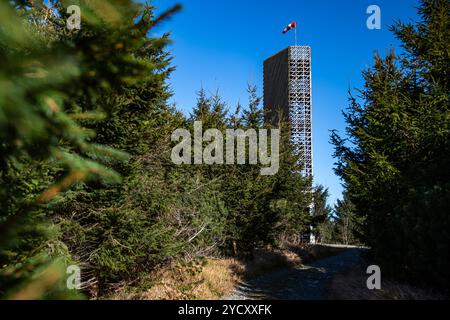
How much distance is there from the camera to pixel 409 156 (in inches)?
A: 463

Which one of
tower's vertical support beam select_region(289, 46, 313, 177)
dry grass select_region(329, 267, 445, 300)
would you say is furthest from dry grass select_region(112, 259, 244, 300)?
tower's vertical support beam select_region(289, 46, 313, 177)

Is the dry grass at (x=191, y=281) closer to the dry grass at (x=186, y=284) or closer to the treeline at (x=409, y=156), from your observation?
the dry grass at (x=186, y=284)

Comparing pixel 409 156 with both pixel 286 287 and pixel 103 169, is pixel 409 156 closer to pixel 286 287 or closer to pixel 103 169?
pixel 286 287

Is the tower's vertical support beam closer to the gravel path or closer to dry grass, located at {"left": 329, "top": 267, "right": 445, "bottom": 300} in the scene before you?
the gravel path

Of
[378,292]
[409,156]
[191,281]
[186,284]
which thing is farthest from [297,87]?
[378,292]

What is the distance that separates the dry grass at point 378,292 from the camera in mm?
7579

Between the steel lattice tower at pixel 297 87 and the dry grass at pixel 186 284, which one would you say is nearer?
the dry grass at pixel 186 284

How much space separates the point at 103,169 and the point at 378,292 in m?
8.94

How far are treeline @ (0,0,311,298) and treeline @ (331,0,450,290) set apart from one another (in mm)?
6444

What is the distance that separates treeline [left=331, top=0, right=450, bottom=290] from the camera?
7.75 meters

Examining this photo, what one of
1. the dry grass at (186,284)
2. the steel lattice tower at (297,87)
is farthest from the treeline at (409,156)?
the steel lattice tower at (297,87)

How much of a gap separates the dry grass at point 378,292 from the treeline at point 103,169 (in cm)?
536

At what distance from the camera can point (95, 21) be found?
144cm

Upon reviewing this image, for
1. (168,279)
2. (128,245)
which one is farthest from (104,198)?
(168,279)
